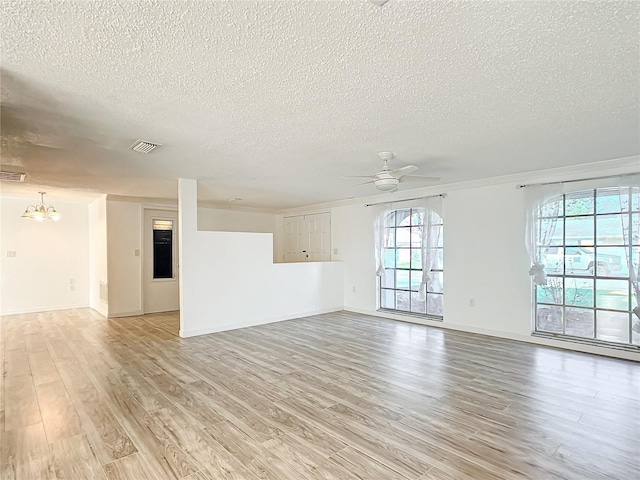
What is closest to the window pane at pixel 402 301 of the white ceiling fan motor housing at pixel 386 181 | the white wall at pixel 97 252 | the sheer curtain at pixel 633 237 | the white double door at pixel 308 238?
the white double door at pixel 308 238

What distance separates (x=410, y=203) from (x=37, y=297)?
819 centimetres

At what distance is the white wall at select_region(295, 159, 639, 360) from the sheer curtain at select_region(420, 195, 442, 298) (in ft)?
0.49

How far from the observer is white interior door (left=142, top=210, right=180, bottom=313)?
7461 mm

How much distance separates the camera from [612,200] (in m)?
4.41

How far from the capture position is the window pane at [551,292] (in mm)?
4828

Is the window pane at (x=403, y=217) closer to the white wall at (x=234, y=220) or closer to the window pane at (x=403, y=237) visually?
the window pane at (x=403, y=237)

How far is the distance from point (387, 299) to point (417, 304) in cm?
68

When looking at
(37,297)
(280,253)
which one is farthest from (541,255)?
(37,297)

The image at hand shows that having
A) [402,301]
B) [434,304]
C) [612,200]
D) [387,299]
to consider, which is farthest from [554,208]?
[387,299]

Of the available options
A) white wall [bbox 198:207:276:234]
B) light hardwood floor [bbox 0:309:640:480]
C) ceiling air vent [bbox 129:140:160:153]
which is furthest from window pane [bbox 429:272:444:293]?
white wall [bbox 198:207:276:234]

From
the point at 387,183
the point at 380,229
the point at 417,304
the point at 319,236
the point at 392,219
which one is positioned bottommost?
the point at 417,304

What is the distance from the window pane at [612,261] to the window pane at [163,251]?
7928 millimetres

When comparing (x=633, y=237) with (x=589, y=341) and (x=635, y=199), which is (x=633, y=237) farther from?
(x=589, y=341)

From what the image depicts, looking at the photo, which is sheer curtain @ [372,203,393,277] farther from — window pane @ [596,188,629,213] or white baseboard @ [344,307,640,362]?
window pane @ [596,188,629,213]
